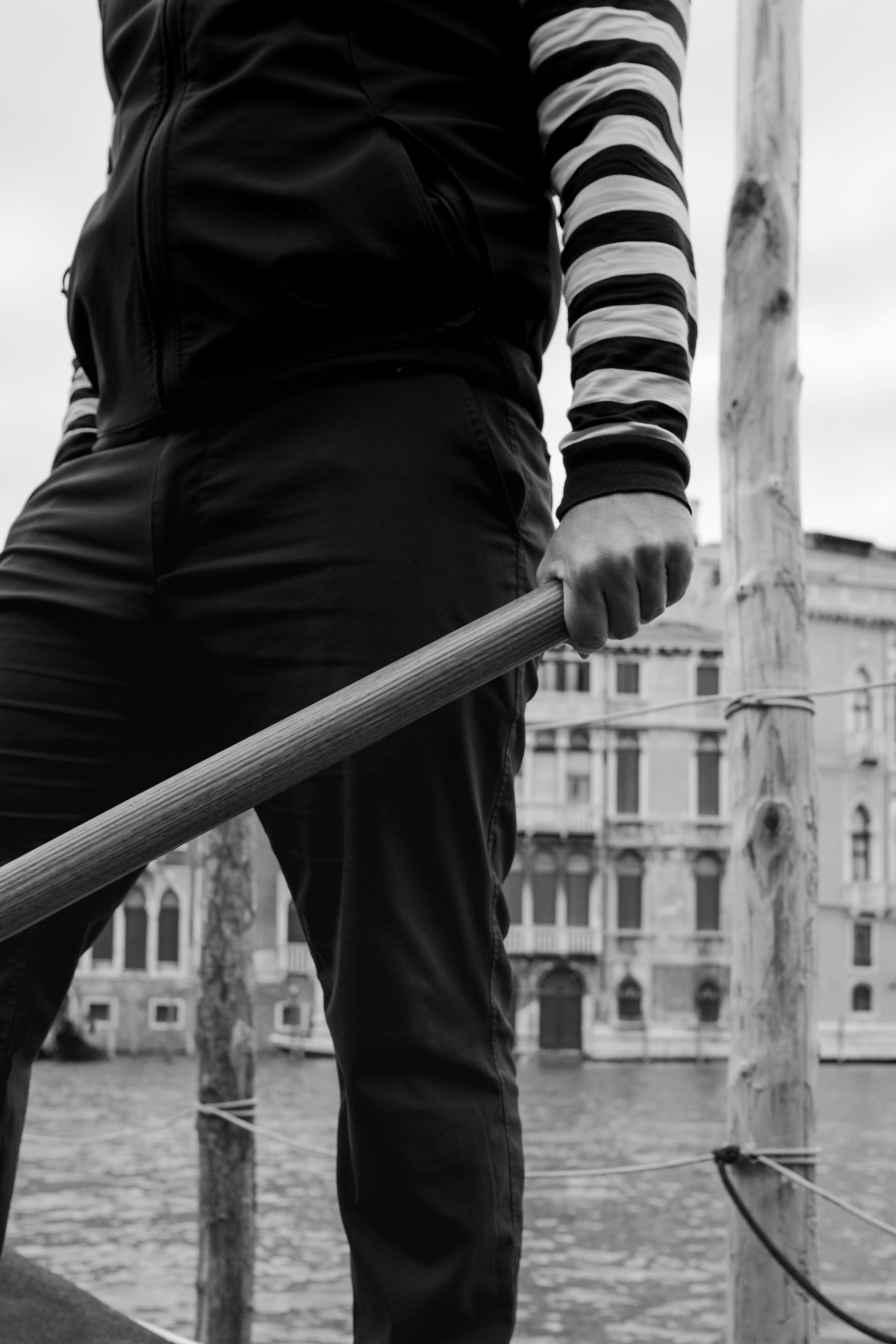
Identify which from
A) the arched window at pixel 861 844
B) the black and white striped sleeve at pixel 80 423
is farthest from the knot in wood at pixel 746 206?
the arched window at pixel 861 844

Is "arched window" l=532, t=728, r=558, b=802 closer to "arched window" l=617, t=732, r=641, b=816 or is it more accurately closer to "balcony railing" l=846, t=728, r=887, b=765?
"arched window" l=617, t=732, r=641, b=816

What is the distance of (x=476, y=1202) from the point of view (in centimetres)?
97

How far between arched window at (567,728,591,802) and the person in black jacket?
28444 millimetres

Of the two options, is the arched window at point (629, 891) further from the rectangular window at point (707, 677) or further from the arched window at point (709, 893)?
the rectangular window at point (707, 677)

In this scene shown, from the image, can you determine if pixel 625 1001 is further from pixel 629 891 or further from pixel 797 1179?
pixel 797 1179

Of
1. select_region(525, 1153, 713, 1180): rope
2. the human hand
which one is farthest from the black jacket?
select_region(525, 1153, 713, 1180): rope

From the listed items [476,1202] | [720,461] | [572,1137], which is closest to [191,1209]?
[572,1137]

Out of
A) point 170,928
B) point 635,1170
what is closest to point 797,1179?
point 635,1170

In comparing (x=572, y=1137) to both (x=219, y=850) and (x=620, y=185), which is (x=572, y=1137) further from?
(x=620, y=185)

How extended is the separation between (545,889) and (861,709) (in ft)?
21.9

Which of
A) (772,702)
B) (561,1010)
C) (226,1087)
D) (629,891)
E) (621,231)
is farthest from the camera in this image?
(629,891)

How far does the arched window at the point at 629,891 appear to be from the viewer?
1147 inches

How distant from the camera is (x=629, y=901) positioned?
29.3 m

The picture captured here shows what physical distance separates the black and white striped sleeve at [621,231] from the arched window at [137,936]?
29.2 metres
